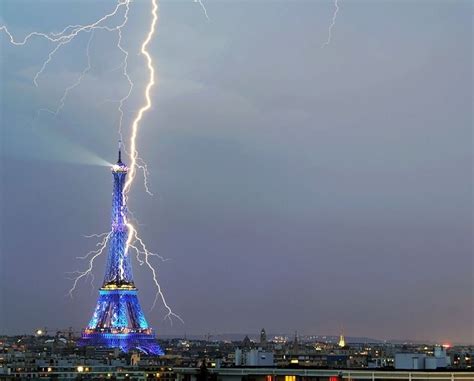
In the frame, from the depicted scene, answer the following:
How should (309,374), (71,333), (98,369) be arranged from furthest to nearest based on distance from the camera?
1. (71,333)
2. (98,369)
3. (309,374)

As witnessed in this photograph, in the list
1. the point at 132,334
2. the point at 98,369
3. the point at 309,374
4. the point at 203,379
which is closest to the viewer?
the point at 203,379

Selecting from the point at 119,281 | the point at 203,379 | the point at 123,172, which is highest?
the point at 123,172

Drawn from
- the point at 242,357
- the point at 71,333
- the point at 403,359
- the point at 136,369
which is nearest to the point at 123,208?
the point at 136,369

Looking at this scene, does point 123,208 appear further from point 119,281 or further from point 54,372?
point 54,372

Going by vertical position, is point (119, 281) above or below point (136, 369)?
above
